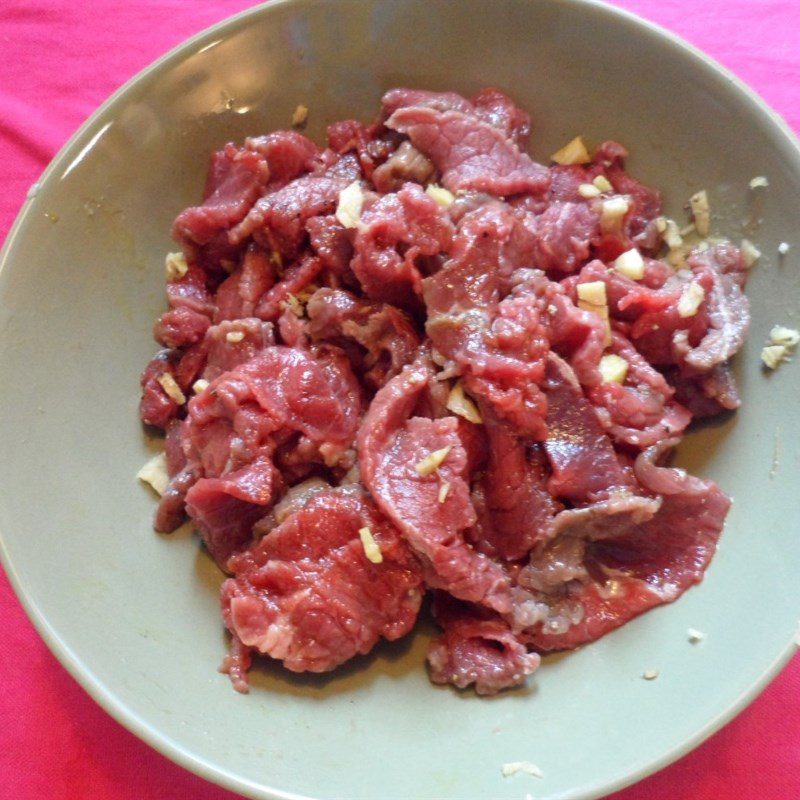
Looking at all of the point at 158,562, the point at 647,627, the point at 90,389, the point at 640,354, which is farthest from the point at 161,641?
the point at 640,354

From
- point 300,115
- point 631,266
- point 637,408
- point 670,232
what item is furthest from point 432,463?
point 300,115

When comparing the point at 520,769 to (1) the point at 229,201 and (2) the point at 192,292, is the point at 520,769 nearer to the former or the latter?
(2) the point at 192,292

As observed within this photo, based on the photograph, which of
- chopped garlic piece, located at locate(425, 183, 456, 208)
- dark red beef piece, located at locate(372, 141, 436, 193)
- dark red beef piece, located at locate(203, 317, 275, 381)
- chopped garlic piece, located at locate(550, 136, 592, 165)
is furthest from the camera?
chopped garlic piece, located at locate(550, 136, 592, 165)

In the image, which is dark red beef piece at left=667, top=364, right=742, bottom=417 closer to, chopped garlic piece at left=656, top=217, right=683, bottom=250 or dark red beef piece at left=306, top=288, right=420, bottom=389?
chopped garlic piece at left=656, top=217, right=683, bottom=250

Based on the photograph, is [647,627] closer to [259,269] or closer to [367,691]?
[367,691]

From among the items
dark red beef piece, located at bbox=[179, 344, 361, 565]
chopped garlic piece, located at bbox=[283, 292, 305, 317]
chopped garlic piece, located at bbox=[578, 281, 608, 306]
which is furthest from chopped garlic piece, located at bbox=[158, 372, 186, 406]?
chopped garlic piece, located at bbox=[578, 281, 608, 306]

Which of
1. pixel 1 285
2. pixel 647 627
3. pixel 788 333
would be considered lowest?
pixel 647 627
